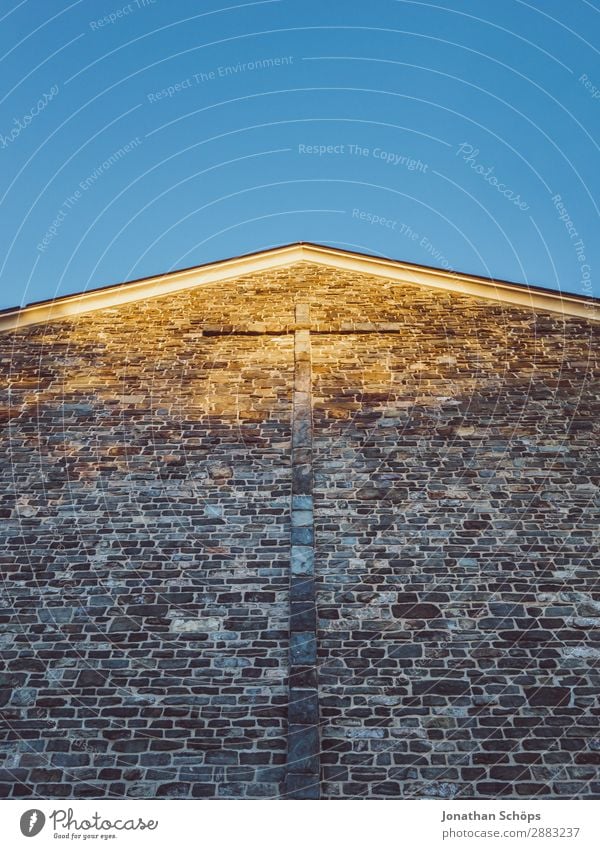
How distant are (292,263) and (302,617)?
6.79m

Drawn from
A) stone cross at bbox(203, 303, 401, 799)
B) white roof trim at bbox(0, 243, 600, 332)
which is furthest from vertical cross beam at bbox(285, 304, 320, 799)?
white roof trim at bbox(0, 243, 600, 332)

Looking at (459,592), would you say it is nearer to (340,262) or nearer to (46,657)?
(46,657)

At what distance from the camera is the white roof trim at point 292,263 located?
11.1 m

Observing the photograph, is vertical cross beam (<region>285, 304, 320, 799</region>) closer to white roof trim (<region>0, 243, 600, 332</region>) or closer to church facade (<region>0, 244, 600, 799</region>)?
church facade (<region>0, 244, 600, 799</region>)

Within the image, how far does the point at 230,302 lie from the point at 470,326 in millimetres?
3601

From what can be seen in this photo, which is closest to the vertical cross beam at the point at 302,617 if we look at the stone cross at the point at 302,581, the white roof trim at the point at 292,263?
the stone cross at the point at 302,581

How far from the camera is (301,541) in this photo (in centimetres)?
774

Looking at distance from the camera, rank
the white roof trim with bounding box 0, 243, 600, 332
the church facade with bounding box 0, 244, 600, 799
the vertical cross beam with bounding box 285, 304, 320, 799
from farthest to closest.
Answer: the white roof trim with bounding box 0, 243, 600, 332
the church facade with bounding box 0, 244, 600, 799
the vertical cross beam with bounding box 285, 304, 320, 799

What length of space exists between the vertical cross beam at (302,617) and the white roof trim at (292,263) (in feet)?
8.92

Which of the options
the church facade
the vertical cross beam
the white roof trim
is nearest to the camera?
the vertical cross beam

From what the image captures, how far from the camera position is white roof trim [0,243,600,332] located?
36.5ft

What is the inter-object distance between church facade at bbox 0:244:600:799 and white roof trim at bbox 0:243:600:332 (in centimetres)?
4

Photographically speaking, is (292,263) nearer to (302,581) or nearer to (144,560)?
(144,560)
